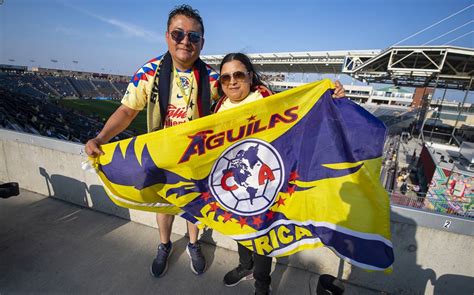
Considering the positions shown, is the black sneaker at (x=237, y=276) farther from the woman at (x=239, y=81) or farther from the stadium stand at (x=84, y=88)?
the stadium stand at (x=84, y=88)

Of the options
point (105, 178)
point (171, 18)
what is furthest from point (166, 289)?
point (171, 18)

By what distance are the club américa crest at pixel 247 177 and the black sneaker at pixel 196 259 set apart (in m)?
0.75

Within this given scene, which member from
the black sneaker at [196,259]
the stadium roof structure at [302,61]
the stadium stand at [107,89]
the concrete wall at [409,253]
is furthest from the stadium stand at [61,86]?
the black sneaker at [196,259]

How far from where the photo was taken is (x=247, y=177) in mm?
1924

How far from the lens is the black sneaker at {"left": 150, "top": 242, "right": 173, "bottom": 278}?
7.25 feet

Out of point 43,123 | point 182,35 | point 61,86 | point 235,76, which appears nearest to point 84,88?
point 61,86

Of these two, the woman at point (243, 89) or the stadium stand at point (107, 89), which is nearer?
the woman at point (243, 89)

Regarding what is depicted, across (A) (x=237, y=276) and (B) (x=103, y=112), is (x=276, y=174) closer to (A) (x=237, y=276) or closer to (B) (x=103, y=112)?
(A) (x=237, y=276)

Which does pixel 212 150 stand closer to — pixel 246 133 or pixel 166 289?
pixel 246 133

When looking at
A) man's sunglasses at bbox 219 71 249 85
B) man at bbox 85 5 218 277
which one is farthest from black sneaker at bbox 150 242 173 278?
man's sunglasses at bbox 219 71 249 85

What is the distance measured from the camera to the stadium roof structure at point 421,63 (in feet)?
56.5

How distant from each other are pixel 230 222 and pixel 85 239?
1.79m

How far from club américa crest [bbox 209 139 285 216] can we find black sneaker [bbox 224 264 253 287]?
2.23 ft

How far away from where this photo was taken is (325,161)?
1751 mm
